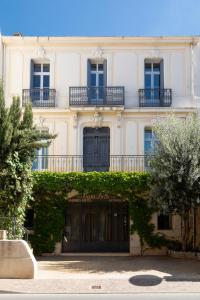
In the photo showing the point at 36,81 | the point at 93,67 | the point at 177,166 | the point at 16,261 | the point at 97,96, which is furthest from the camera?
the point at 93,67

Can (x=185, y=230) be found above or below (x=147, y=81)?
below

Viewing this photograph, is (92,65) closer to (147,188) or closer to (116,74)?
(116,74)

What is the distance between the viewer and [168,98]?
22703mm

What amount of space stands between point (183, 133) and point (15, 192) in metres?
7.21

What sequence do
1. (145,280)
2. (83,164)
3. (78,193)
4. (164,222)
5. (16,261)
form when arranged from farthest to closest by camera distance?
1. (83,164)
2. (164,222)
3. (78,193)
4. (16,261)
5. (145,280)

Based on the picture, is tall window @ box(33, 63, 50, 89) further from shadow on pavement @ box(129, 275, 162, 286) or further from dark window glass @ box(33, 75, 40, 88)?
shadow on pavement @ box(129, 275, 162, 286)

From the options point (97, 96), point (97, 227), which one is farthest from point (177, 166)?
point (97, 96)

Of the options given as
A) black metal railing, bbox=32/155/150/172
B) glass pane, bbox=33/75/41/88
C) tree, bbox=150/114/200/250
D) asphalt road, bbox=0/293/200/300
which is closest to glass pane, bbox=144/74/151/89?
black metal railing, bbox=32/155/150/172

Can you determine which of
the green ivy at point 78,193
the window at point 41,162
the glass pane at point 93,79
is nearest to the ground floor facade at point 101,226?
the green ivy at point 78,193

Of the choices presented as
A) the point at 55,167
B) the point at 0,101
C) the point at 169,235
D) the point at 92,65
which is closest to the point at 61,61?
the point at 92,65

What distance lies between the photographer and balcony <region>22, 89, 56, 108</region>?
74.7 ft

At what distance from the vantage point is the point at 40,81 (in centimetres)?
2338

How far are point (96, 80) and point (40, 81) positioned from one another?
2820 millimetres

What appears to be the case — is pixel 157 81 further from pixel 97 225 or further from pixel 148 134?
pixel 97 225
